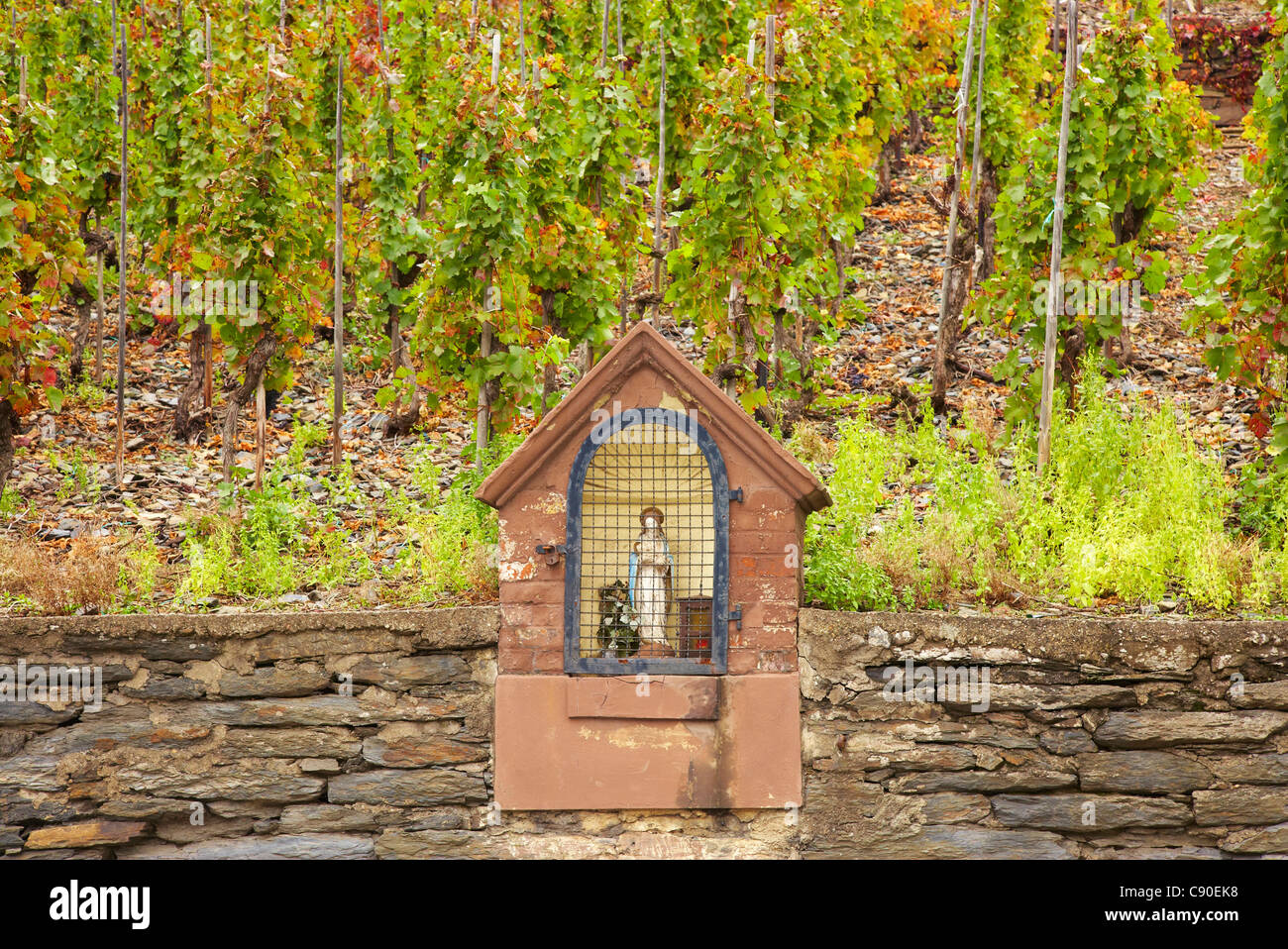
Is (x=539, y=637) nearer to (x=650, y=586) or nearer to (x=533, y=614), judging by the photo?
(x=533, y=614)

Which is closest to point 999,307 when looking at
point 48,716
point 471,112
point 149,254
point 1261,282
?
point 1261,282

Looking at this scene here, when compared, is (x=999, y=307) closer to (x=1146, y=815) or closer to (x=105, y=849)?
(x=1146, y=815)

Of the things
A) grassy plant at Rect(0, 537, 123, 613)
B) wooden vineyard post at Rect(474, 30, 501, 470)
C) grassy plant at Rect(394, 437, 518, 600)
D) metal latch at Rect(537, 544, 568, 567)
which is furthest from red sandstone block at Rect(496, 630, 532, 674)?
grassy plant at Rect(0, 537, 123, 613)

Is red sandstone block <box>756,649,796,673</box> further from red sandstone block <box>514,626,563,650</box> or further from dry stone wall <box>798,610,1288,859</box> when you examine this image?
red sandstone block <box>514,626,563,650</box>

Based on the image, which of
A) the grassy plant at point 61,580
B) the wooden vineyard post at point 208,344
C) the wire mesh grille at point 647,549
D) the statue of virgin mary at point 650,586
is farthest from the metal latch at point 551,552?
the wooden vineyard post at point 208,344

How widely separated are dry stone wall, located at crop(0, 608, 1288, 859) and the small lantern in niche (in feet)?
0.52

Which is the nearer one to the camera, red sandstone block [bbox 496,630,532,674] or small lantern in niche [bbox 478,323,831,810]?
small lantern in niche [bbox 478,323,831,810]

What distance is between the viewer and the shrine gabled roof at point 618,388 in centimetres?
617

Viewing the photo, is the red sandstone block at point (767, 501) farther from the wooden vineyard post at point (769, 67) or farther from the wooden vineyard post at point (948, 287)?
the wooden vineyard post at point (948, 287)

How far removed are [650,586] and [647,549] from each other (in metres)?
0.19

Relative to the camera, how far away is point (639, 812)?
621 cm

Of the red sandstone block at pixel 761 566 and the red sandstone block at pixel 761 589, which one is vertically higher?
the red sandstone block at pixel 761 566

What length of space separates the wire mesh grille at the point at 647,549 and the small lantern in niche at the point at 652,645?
12cm

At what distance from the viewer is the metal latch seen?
6.21m
